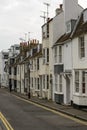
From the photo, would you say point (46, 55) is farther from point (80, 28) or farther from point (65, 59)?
point (80, 28)

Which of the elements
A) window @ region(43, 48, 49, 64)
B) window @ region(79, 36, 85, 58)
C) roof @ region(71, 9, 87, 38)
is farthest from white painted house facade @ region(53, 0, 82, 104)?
window @ region(43, 48, 49, 64)

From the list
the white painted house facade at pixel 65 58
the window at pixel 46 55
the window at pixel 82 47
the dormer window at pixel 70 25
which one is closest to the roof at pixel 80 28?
the window at pixel 82 47

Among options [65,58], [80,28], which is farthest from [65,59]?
[80,28]

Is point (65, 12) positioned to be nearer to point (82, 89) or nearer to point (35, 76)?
point (82, 89)

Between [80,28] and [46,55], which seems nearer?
[80,28]

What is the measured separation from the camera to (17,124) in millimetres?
24625

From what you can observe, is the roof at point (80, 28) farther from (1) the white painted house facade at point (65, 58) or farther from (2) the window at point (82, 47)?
(1) the white painted house facade at point (65, 58)

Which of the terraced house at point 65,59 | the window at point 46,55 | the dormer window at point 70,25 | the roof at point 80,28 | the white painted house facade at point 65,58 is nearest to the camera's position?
the roof at point 80,28

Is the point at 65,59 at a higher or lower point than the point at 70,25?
lower

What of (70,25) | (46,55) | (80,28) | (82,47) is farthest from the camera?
(46,55)

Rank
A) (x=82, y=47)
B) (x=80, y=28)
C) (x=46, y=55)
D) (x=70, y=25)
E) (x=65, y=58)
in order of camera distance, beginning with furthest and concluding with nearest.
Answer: (x=46, y=55), (x=70, y=25), (x=65, y=58), (x=80, y=28), (x=82, y=47)

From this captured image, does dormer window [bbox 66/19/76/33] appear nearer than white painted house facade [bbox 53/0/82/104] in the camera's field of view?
No

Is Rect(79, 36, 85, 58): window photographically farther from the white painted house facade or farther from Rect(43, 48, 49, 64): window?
Rect(43, 48, 49, 64): window

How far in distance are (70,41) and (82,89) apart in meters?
5.66
